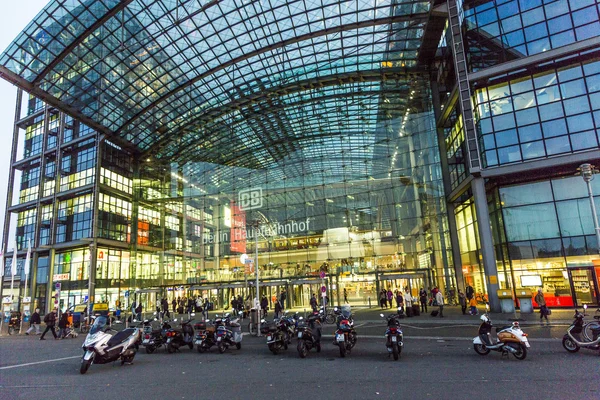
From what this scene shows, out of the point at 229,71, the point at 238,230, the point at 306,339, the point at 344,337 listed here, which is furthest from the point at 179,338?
the point at 229,71

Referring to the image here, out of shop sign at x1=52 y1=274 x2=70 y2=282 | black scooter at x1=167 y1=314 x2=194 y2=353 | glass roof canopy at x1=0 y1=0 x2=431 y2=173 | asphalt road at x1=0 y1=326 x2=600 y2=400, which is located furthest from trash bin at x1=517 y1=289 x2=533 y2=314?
shop sign at x1=52 y1=274 x2=70 y2=282

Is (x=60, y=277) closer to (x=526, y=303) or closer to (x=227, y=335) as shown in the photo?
(x=227, y=335)

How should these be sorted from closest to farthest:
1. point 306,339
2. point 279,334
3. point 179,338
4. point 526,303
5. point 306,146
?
point 306,339, point 279,334, point 179,338, point 526,303, point 306,146

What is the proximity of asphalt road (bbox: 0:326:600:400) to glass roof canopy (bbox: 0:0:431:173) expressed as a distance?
83.0 ft

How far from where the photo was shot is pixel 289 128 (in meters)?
41.7

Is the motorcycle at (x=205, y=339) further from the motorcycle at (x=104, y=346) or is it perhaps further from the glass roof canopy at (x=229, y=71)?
the glass roof canopy at (x=229, y=71)

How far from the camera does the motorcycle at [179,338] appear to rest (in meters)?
12.9

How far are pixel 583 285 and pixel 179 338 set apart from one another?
23.0 metres

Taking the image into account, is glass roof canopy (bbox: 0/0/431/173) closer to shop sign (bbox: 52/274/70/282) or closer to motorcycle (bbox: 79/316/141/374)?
shop sign (bbox: 52/274/70/282)

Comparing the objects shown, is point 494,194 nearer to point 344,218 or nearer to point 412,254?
point 412,254

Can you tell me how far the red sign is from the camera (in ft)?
124

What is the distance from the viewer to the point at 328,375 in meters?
8.17

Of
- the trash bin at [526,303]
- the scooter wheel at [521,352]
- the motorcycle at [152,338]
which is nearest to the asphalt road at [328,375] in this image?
the scooter wheel at [521,352]

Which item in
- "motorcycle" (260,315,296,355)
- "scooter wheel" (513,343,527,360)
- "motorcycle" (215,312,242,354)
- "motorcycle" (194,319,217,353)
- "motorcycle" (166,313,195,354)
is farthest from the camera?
"motorcycle" (166,313,195,354)
